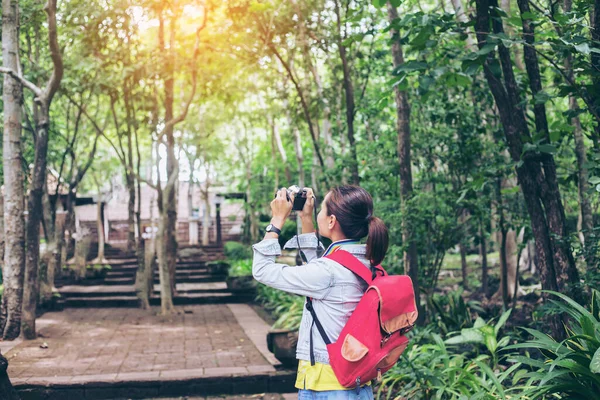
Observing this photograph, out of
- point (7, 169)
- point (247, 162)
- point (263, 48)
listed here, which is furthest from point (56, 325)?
point (247, 162)

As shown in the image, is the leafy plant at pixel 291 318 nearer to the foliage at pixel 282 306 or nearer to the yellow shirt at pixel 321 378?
the foliage at pixel 282 306

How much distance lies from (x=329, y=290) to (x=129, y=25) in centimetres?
1125

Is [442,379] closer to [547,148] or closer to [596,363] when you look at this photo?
[547,148]

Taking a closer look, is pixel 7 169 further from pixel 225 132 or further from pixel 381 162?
pixel 225 132

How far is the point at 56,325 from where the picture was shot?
11.6 metres

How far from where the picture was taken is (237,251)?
928 inches

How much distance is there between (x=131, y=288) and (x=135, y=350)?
340 inches

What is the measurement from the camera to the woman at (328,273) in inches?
103

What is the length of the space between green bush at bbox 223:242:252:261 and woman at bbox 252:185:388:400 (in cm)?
1956

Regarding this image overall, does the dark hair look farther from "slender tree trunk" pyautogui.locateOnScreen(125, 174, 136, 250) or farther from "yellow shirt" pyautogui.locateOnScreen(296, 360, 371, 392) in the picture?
"slender tree trunk" pyautogui.locateOnScreen(125, 174, 136, 250)

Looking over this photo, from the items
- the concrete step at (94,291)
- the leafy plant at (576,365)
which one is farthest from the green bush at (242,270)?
the leafy plant at (576,365)

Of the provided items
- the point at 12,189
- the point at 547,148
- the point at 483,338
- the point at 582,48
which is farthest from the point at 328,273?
the point at 12,189

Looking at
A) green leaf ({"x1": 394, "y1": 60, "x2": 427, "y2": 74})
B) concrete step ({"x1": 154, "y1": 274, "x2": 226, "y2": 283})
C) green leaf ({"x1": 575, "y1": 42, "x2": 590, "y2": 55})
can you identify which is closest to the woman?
green leaf ({"x1": 575, "y1": 42, "x2": 590, "y2": 55})

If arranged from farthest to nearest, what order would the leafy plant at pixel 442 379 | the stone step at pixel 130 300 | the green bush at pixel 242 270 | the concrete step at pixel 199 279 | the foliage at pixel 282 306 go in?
the concrete step at pixel 199 279 → the green bush at pixel 242 270 → the stone step at pixel 130 300 → the foliage at pixel 282 306 → the leafy plant at pixel 442 379
